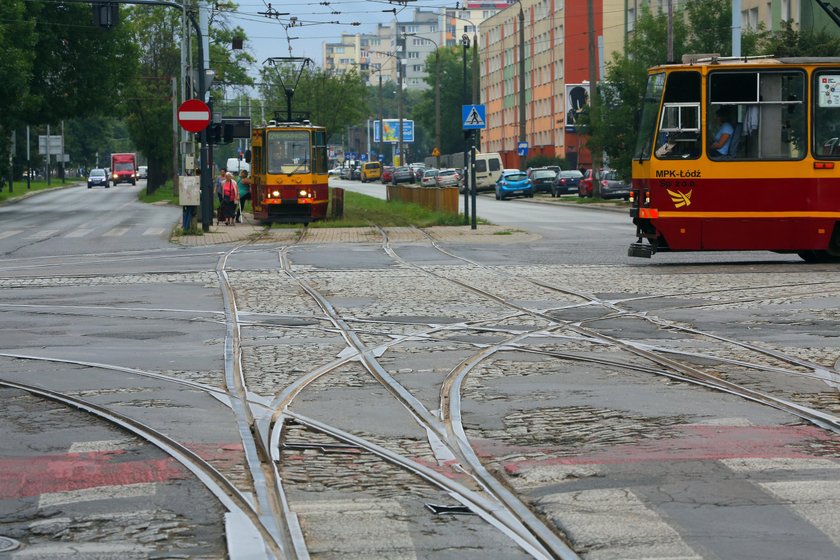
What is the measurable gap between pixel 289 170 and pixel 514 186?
35898 mm

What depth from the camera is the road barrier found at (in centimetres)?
4300

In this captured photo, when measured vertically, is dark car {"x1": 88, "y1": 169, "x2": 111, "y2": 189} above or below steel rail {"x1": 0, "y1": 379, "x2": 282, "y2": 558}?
above

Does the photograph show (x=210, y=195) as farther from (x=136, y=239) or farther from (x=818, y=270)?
(x=818, y=270)

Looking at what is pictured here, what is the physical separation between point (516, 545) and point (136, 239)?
30.3 m

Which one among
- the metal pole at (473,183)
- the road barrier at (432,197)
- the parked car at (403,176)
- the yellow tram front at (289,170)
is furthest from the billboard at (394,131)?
the metal pole at (473,183)

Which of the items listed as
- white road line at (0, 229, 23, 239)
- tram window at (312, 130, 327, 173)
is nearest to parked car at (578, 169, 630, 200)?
tram window at (312, 130, 327, 173)

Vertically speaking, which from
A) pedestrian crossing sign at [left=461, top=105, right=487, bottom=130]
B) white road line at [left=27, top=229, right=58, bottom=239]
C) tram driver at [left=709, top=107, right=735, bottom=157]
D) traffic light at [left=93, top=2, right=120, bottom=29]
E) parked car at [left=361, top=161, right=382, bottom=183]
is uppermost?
traffic light at [left=93, top=2, right=120, bottom=29]

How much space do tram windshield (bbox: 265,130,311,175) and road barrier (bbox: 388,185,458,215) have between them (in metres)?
4.74

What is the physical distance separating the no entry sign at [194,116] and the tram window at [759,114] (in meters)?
15.4

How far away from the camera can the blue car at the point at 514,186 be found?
247 feet

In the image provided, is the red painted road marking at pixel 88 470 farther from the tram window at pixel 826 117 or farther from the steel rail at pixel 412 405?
the tram window at pixel 826 117

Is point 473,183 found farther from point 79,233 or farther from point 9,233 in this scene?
point 9,233

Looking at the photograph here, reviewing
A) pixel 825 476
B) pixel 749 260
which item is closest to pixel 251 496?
pixel 825 476

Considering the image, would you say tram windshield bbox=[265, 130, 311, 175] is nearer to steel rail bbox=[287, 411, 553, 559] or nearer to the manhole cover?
steel rail bbox=[287, 411, 553, 559]
